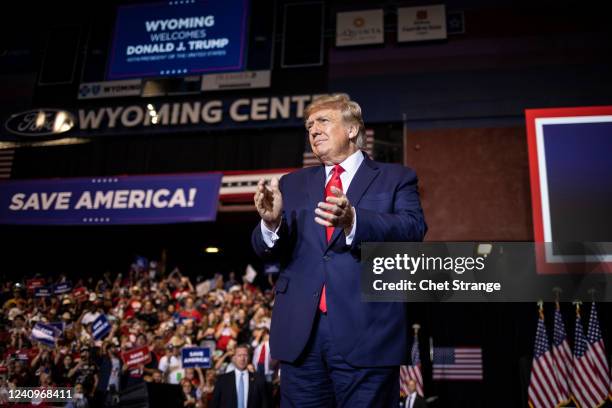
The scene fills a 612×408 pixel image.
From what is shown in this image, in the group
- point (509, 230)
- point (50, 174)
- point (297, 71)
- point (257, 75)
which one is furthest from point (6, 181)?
point (509, 230)

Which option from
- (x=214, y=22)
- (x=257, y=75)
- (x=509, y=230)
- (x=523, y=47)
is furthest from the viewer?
(x=257, y=75)

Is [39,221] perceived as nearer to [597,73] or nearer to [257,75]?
[257,75]

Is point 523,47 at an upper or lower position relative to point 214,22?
upper

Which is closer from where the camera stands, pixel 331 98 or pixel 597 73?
pixel 331 98

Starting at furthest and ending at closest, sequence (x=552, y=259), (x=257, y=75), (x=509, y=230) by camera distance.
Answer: (x=257, y=75) < (x=509, y=230) < (x=552, y=259)

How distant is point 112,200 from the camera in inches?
333

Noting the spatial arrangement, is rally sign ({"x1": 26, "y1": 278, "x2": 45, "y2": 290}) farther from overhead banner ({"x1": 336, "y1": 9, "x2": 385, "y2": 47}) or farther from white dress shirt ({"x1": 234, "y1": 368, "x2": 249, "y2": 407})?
overhead banner ({"x1": 336, "y1": 9, "x2": 385, "y2": 47})

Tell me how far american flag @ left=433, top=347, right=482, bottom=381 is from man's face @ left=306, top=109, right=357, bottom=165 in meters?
7.26

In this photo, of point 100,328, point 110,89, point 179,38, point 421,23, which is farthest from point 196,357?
point 421,23

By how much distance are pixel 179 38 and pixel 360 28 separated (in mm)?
3482

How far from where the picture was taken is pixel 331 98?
1.94m

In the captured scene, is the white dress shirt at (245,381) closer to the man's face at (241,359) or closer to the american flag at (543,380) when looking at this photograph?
the man's face at (241,359)

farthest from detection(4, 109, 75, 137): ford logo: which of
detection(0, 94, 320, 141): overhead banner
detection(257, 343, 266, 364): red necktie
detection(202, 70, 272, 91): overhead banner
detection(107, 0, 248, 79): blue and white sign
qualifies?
detection(257, 343, 266, 364): red necktie

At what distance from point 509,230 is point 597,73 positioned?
2.83 metres
